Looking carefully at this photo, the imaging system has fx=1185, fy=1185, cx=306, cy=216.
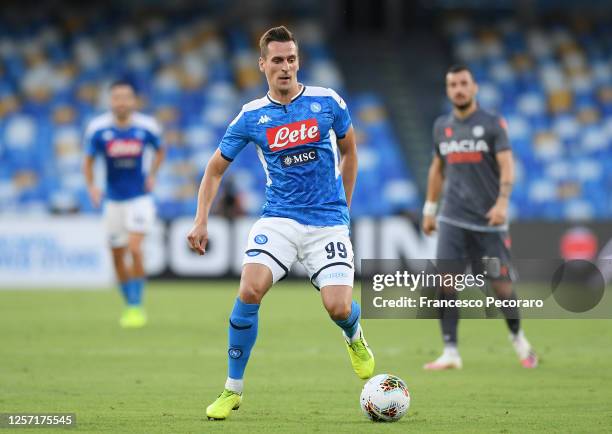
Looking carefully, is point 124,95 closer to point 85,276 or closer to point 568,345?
point 568,345

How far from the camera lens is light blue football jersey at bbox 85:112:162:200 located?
13752 millimetres

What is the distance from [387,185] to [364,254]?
456cm

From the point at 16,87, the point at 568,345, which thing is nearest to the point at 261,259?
the point at 568,345

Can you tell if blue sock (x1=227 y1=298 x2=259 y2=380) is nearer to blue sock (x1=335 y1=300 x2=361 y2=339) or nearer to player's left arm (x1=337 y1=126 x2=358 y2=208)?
blue sock (x1=335 y1=300 x2=361 y2=339)

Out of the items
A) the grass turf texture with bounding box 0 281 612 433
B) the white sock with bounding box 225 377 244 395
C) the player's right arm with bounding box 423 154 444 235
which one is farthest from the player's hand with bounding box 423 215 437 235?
the white sock with bounding box 225 377 244 395

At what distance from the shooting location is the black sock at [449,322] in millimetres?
10078

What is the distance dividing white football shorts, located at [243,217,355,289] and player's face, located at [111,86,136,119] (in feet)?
21.3

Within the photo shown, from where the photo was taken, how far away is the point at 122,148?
1379cm

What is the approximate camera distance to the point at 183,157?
24109 mm

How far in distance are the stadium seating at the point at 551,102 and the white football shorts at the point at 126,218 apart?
1201 centimetres

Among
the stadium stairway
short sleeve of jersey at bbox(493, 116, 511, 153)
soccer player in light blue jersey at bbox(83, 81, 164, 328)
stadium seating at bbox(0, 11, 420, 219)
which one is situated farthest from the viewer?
the stadium stairway

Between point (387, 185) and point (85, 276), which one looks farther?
point (387, 185)

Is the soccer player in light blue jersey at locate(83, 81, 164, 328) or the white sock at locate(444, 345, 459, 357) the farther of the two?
the soccer player in light blue jersey at locate(83, 81, 164, 328)

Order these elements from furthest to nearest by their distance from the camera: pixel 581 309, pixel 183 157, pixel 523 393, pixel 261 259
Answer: pixel 183 157, pixel 581 309, pixel 523 393, pixel 261 259
